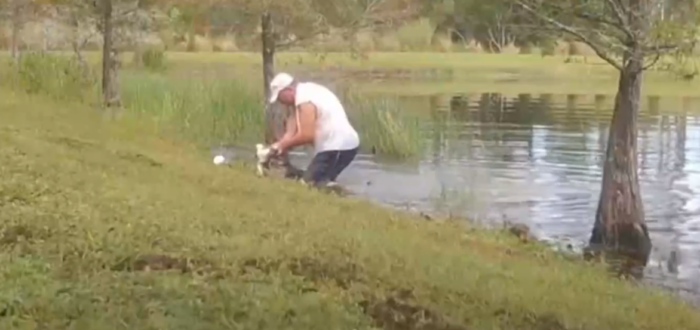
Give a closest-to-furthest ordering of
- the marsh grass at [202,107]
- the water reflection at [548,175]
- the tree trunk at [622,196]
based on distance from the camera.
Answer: the tree trunk at [622,196]
the water reflection at [548,175]
the marsh grass at [202,107]

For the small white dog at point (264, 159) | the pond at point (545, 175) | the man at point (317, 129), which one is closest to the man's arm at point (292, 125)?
the man at point (317, 129)

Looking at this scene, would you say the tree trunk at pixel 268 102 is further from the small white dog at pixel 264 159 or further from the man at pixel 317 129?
the man at pixel 317 129

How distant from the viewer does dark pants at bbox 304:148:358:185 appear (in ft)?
44.7

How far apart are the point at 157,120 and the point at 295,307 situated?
13181mm

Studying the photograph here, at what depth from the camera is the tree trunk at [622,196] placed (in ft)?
40.4

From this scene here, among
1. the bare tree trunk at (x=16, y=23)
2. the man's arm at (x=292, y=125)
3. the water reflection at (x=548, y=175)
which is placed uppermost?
the bare tree trunk at (x=16, y=23)

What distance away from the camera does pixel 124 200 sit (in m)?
9.05

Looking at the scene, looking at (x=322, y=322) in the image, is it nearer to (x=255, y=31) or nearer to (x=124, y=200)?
(x=124, y=200)

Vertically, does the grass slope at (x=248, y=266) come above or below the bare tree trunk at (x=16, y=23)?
below

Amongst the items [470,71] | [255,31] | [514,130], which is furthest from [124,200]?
[470,71]

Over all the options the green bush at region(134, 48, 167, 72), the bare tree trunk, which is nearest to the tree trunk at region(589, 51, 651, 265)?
the bare tree trunk

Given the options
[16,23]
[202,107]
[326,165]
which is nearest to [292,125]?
[326,165]

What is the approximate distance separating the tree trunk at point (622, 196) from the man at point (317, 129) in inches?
105

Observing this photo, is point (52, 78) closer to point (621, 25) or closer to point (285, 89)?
point (285, 89)
